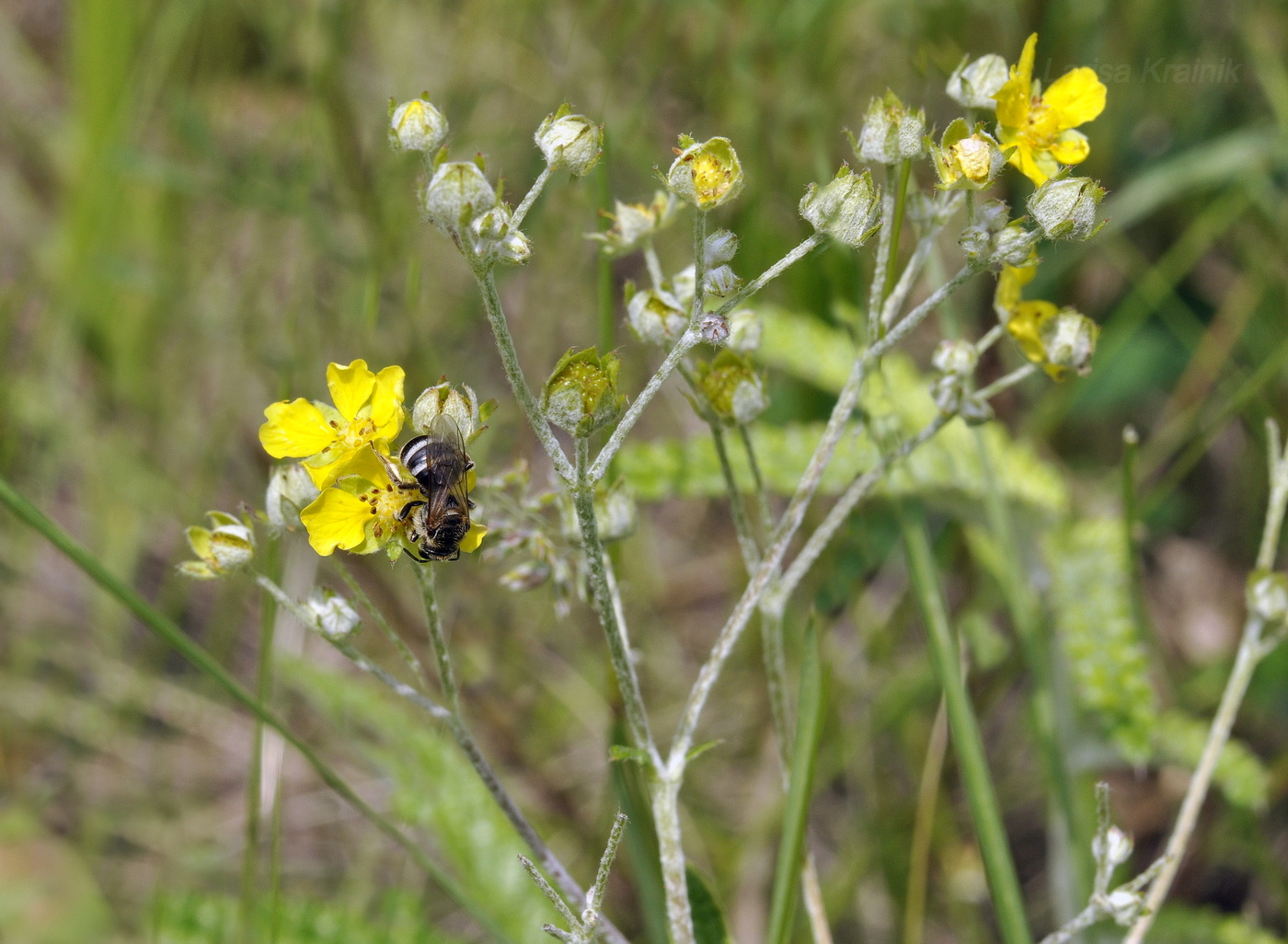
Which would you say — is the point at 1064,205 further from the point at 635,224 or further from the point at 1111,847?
the point at 1111,847

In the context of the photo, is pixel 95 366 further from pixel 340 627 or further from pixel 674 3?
pixel 340 627

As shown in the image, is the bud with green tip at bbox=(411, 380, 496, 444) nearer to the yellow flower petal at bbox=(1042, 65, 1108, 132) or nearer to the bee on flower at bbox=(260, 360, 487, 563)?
the bee on flower at bbox=(260, 360, 487, 563)

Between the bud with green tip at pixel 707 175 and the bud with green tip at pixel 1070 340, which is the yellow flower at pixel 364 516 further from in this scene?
the bud with green tip at pixel 1070 340

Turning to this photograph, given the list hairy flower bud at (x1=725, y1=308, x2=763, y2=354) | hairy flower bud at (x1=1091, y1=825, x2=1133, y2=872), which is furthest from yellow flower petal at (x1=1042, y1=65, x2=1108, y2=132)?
hairy flower bud at (x1=1091, y1=825, x2=1133, y2=872)

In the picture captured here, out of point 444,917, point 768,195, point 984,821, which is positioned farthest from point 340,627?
point 768,195

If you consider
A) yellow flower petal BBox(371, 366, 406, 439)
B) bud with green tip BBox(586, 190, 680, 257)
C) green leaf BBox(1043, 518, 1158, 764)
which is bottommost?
green leaf BBox(1043, 518, 1158, 764)

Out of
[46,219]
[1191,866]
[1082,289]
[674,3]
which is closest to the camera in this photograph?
[1191,866]
